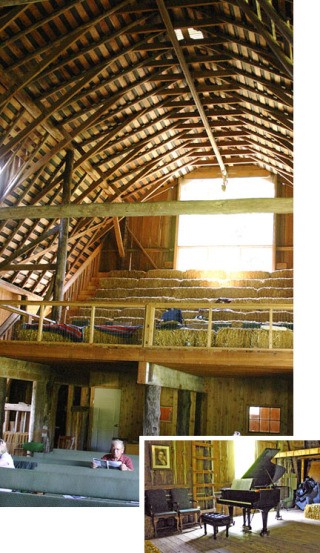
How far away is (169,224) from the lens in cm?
1958

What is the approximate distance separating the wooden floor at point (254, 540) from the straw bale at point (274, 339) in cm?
753

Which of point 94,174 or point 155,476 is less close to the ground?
point 94,174

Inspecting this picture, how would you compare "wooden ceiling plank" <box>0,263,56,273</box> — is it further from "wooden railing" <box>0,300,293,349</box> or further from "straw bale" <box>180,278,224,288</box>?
"straw bale" <box>180,278,224,288</box>

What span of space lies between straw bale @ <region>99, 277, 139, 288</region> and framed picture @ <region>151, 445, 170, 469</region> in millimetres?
15789

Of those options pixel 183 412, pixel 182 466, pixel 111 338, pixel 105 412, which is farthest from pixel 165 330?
pixel 182 466

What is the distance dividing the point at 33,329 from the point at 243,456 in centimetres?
894

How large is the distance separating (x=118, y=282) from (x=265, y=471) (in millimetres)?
16064

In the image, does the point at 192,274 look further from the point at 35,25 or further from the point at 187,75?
the point at 35,25

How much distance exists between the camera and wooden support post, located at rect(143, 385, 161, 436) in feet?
33.5

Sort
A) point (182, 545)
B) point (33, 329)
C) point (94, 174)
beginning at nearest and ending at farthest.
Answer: point (182, 545) < point (33, 329) < point (94, 174)

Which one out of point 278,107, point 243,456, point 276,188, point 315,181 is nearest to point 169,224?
point 276,188

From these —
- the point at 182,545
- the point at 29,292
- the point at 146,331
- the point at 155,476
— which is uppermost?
the point at 29,292

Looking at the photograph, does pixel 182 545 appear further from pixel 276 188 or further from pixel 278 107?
pixel 276 188

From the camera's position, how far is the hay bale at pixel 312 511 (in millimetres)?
2314
